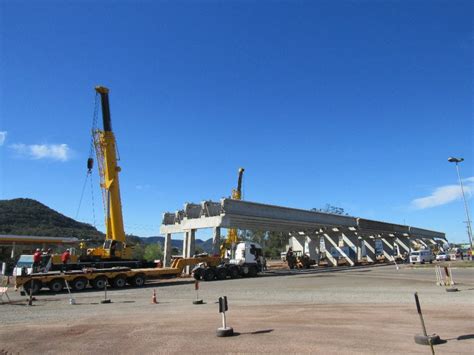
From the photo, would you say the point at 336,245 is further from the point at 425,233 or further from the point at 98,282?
the point at 425,233

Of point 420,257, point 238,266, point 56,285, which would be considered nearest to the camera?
point 56,285

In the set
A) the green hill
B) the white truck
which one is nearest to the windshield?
the white truck

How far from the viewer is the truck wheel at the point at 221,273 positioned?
108 ft

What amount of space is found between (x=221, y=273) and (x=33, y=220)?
401 ft

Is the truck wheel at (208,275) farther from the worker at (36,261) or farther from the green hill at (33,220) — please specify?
the green hill at (33,220)

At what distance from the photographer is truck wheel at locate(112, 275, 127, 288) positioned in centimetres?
2788

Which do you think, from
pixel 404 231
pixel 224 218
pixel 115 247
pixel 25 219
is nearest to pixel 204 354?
pixel 115 247

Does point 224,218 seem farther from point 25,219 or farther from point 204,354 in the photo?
point 25,219

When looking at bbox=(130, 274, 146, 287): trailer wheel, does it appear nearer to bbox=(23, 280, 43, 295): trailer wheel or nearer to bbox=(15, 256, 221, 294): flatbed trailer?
bbox=(15, 256, 221, 294): flatbed trailer

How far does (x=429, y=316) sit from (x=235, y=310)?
625 centimetres

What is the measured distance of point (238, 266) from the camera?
34.8 meters

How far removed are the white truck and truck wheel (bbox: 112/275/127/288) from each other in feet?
20.0

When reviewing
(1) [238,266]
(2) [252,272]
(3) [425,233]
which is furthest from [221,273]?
(3) [425,233]

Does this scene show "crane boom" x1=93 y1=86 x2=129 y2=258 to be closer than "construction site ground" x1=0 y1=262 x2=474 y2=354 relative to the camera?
No
